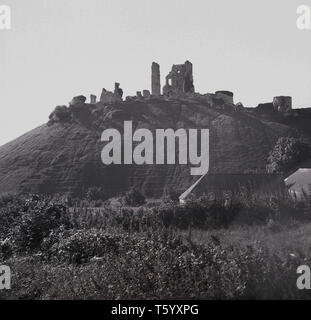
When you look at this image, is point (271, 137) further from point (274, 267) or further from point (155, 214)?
point (274, 267)

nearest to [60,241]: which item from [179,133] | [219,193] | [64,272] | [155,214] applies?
[64,272]

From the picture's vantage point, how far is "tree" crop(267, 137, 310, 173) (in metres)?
61.5

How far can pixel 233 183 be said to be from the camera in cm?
4509

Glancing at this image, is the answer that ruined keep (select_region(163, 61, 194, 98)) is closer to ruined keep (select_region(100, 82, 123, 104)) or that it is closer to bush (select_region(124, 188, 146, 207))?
ruined keep (select_region(100, 82, 123, 104))

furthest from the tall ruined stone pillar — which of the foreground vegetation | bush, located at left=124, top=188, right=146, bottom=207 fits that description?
the foreground vegetation

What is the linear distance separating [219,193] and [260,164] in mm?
23970

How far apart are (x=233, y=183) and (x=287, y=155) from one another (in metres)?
20.1

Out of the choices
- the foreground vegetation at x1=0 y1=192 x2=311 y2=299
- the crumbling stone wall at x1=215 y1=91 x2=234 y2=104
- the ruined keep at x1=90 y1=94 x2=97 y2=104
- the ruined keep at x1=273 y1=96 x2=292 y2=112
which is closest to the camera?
the foreground vegetation at x1=0 y1=192 x2=311 y2=299

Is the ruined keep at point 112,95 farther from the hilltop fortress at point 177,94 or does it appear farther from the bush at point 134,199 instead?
the bush at point 134,199

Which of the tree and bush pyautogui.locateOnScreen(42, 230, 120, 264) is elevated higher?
the tree

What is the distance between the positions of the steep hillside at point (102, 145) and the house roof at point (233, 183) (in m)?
13.8

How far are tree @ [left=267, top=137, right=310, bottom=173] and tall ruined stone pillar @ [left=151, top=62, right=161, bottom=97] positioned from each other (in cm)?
2952

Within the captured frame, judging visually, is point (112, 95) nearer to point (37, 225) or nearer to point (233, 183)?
point (233, 183)

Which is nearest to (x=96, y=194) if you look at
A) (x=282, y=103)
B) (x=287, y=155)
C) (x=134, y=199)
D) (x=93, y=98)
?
(x=134, y=199)
